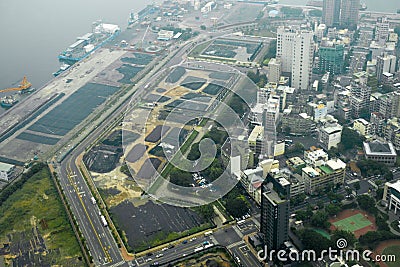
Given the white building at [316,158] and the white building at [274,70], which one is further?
the white building at [274,70]

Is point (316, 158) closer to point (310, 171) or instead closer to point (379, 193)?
point (310, 171)

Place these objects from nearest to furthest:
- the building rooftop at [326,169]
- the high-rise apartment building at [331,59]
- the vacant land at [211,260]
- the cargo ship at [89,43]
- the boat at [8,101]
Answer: the vacant land at [211,260], the building rooftop at [326,169], the boat at [8,101], the high-rise apartment building at [331,59], the cargo ship at [89,43]

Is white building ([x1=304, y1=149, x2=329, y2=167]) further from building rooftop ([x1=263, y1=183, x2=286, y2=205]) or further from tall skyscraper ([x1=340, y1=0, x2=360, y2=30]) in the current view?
tall skyscraper ([x1=340, y1=0, x2=360, y2=30])

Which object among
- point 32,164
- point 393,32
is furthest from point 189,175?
point 393,32

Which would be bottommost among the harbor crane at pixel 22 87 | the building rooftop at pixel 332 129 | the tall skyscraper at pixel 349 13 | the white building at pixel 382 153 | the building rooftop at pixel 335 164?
the white building at pixel 382 153

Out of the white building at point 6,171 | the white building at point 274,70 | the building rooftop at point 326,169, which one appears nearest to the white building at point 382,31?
the white building at point 274,70

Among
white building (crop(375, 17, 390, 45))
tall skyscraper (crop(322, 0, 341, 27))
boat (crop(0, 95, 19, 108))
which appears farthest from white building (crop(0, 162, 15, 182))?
tall skyscraper (crop(322, 0, 341, 27))

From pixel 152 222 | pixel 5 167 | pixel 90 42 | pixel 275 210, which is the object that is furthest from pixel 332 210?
pixel 90 42

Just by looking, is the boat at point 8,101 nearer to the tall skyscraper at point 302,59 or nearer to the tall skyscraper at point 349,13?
the tall skyscraper at point 302,59
